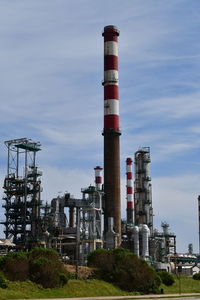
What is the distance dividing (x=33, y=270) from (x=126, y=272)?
391 inches

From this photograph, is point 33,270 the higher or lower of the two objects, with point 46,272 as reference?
higher

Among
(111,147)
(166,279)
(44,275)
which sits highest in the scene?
(111,147)

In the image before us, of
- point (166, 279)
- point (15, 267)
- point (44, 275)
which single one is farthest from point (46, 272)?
point (166, 279)

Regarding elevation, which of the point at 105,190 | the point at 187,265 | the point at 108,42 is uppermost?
the point at 108,42

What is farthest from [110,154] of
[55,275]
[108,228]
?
[55,275]

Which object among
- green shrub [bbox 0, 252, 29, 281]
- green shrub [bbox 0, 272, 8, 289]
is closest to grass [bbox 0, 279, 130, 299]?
green shrub [bbox 0, 272, 8, 289]

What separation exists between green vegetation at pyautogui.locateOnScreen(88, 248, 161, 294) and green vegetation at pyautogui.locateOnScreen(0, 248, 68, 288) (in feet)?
22.9

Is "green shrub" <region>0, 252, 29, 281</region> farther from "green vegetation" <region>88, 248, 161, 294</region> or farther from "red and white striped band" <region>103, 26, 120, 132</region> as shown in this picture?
"red and white striped band" <region>103, 26, 120, 132</region>

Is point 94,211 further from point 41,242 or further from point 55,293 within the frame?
point 55,293

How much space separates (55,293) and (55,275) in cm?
184

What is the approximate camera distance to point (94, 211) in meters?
80.2

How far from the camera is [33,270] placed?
39.2 meters

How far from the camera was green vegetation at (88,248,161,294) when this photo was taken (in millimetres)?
45281

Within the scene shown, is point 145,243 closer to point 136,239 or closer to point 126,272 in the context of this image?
point 136,239
